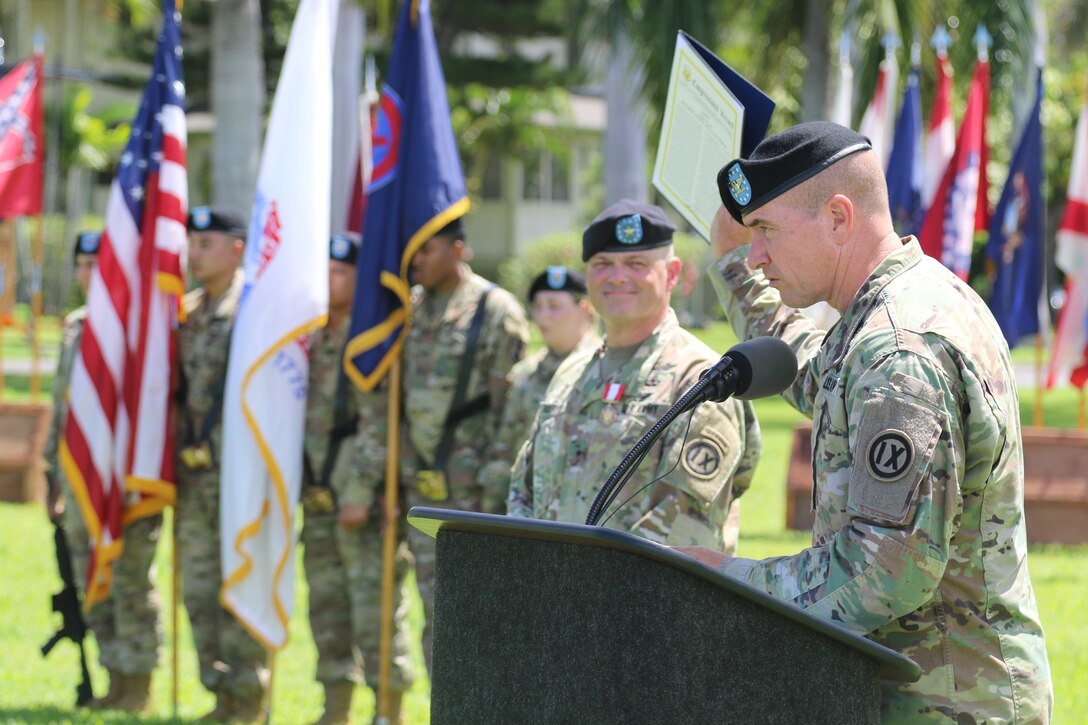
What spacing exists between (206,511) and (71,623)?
0.82 metres

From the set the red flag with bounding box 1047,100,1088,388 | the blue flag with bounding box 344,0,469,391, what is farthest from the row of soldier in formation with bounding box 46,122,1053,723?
the red flag with bounding box 1047,100,1088,388

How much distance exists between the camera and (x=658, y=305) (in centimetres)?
405

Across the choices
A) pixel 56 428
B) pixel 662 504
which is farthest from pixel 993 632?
pixel 56 428

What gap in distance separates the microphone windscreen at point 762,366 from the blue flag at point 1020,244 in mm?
9611

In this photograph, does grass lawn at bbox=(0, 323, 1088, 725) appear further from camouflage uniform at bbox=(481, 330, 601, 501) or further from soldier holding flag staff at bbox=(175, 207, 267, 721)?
camouflage uniform at bbox=(481, 330, 601, 501)

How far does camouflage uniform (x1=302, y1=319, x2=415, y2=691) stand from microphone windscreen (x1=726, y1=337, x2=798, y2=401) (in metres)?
3.88

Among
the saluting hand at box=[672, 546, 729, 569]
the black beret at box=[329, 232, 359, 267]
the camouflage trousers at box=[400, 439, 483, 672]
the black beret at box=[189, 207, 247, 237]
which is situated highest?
the black beret at box=[189, 207, 247, 237]

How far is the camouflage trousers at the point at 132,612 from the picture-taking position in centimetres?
671

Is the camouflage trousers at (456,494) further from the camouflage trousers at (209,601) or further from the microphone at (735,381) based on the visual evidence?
the microphone at (735,381)

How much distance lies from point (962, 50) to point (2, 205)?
11.7 meters

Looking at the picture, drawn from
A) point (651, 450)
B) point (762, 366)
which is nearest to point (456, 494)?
point (651, 450)

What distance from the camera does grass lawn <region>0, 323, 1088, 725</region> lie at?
20.8 ft

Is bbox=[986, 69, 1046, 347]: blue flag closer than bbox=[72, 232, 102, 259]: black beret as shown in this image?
No

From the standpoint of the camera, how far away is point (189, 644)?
8055 millimetres
